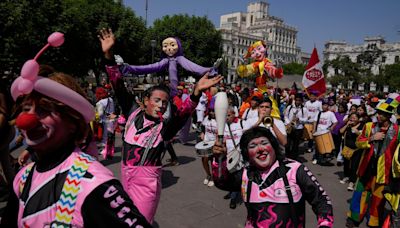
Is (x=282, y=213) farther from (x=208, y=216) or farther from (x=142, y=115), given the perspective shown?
(x=208, y=216)

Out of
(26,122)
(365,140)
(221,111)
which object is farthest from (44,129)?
(365,140)

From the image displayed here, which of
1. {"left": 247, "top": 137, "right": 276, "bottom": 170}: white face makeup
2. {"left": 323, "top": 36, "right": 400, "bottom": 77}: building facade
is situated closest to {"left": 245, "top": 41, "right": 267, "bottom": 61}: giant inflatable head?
{"left": 247, "top": 137, "right": 276, "bottom": 170}: white face makeup

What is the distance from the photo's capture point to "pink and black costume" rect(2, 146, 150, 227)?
1267 millimetres

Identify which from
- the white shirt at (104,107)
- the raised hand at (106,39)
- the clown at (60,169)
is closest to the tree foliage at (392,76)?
the white shirt at (104,107)

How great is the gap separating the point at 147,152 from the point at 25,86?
6.72 ft

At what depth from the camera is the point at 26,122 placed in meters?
1.29

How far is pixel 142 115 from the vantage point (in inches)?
138

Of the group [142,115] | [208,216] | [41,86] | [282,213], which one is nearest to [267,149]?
[282,213]

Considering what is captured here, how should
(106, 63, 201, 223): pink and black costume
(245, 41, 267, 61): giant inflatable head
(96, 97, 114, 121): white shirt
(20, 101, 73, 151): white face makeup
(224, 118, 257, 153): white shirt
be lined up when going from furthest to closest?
(96, 97, 114, 121): white shirt < (245, 41, 267, 61): giant inflatable head < (224, 118, 257, 153): white shirt < (106, 63, 201, 223): pink and black costume < (20, 101, 73, 151): white face makeup

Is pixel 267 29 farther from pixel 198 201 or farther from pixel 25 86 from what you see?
pixel 25 86

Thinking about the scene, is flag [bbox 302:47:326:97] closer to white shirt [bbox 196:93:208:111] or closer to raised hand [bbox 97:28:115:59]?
white shirt [bbox 196:93:208:111]

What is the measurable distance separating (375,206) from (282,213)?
2.76 metres

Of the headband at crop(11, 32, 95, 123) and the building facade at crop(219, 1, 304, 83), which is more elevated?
the building facade at crop(219, 1, 304, 83)

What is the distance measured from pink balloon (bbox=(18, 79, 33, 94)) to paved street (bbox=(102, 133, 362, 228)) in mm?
3832
